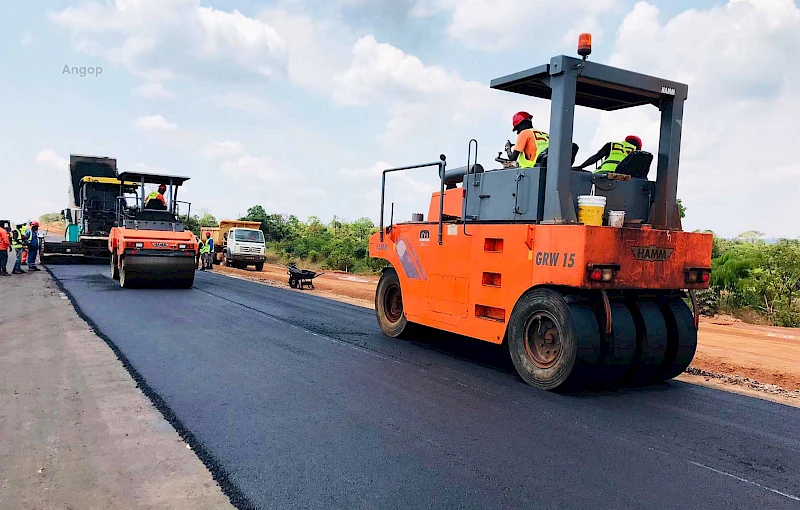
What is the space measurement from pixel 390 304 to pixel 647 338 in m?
4.08

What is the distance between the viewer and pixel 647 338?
5.98 m

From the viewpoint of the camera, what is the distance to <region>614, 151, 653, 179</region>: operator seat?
6684 mm

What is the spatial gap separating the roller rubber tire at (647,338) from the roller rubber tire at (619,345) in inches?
5.4

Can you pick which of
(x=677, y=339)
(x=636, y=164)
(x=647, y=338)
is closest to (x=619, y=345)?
(x=647, y=338)

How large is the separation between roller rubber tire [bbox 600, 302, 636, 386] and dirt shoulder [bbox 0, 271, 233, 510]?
3736 millimetres

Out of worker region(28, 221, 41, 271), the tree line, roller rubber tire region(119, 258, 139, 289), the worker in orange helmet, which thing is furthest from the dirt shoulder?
the worker in orange helmet

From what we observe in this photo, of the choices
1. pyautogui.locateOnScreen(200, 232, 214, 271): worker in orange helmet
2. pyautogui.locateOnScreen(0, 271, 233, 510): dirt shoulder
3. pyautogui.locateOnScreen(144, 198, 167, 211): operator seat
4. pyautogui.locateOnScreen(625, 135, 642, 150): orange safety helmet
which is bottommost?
pyautogui.locateOnScreen(0, 271, 233, 510): dirt shoulder

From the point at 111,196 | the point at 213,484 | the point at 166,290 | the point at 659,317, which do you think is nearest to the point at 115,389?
the point at 213,484

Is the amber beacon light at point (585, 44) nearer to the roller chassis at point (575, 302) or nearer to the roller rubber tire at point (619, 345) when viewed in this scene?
the roller chassis at point (575, 302)

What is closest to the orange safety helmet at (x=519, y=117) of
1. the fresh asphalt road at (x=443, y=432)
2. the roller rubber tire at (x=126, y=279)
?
the fresh asphalt road at (x=443, y=432)

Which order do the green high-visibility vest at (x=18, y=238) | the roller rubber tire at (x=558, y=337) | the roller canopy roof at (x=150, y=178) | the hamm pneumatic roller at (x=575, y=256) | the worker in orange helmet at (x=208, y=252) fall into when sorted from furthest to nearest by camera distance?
the worker in orange helmet at (x=208, y=252) → the green high-visibility vest at (x=18, y=238) → the roller canopy roof at (x=150, y=178) → the hamm pneumatic roller at (x=575, y=256) → the roller rubber tire at (x=558, y=337)

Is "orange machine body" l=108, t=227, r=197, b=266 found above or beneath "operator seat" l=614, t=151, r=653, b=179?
beneath

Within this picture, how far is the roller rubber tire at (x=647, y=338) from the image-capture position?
6.00 metres

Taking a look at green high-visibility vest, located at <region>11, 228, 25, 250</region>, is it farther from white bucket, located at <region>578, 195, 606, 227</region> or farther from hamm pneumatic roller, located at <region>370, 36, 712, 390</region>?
white bucket, located at <region>578, 195, 606, 227</region>
